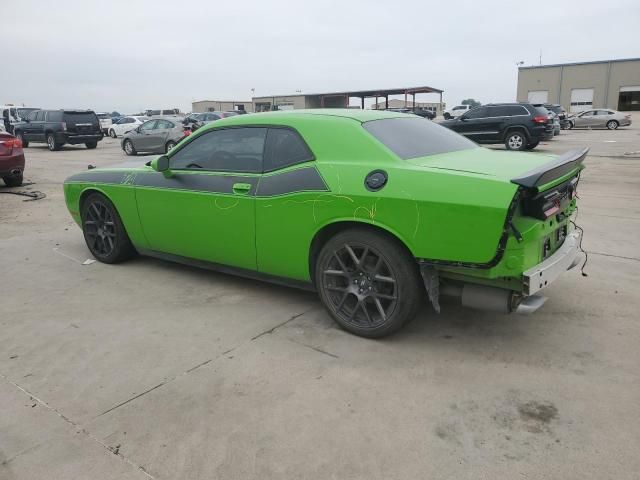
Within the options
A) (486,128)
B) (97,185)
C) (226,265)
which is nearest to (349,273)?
(226,265)

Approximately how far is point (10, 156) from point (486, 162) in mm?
9655

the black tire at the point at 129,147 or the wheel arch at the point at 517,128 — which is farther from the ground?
the wheel arch at the point at 517,128

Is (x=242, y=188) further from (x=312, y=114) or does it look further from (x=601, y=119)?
(x=601, y=119)

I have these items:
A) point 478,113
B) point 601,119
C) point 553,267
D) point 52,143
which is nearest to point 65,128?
point 52,143

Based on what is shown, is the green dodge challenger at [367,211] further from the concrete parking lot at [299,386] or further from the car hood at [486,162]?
the concrete parking lot at [299,386]

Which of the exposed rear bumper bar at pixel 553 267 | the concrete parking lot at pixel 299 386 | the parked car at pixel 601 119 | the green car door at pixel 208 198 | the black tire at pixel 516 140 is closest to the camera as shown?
the concrete parking lot at pixel 299 386

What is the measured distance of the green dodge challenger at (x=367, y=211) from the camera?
2918 mm

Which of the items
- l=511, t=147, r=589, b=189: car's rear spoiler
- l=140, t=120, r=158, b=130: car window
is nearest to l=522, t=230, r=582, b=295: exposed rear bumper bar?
l=511, t=147, r=589, b=189: car's rear spoiler

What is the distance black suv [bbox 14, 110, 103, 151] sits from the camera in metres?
21.0

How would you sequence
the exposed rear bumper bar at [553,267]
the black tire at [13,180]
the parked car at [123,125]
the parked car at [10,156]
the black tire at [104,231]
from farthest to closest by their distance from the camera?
the parked car at [123,125]
the black tire at [13,180]
the parked car at [10,156]
the black tire at [104,231]
the exposed rear bumper bar at [553,267]

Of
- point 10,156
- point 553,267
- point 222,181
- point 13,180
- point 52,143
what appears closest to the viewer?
point 553,267

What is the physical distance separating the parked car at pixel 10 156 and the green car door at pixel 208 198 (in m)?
6.72

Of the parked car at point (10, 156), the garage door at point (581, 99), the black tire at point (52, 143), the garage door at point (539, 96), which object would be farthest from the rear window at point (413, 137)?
the garage door at point (539, 96)

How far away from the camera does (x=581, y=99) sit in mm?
55094
